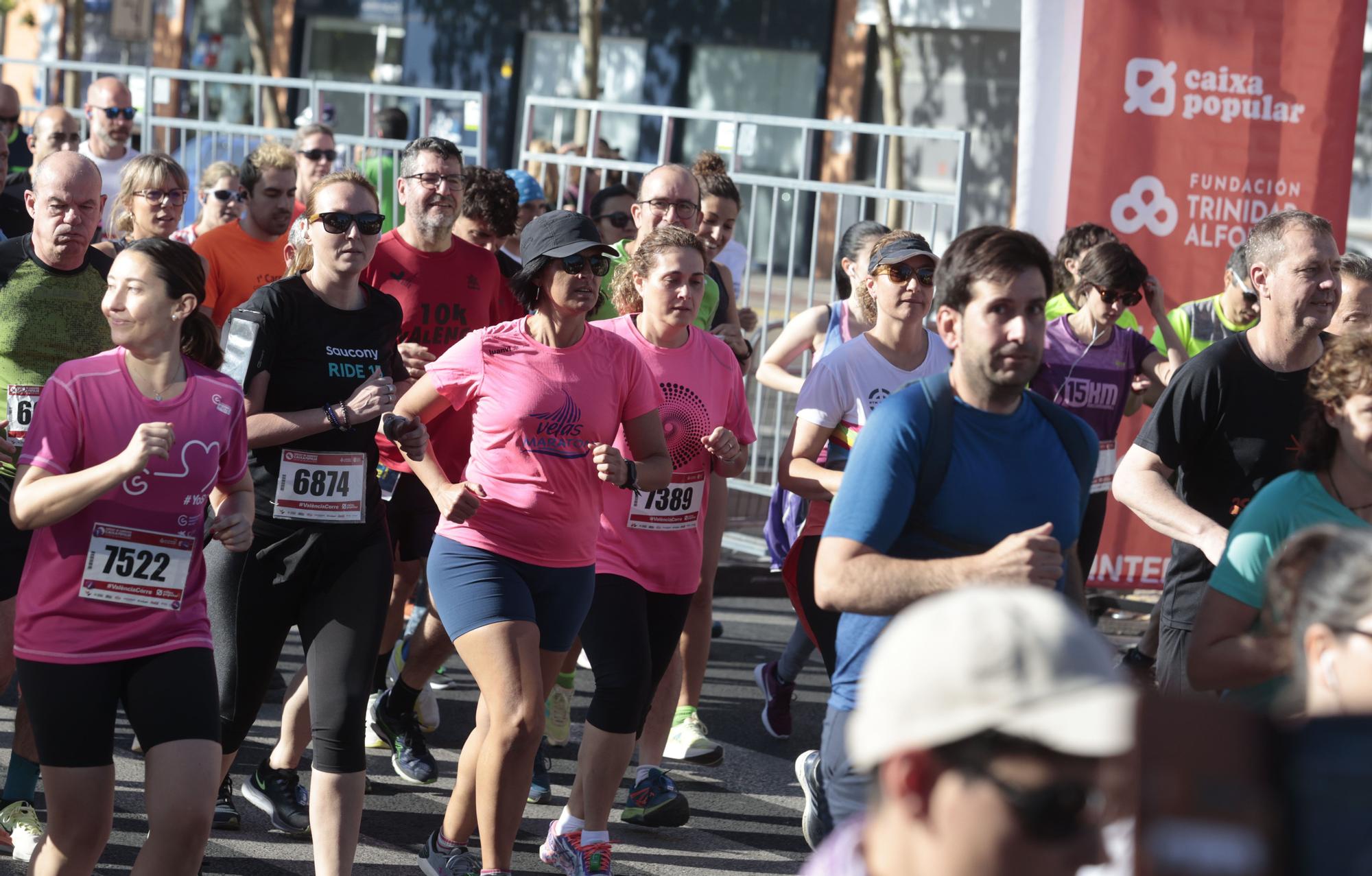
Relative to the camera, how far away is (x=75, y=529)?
3.73 meters

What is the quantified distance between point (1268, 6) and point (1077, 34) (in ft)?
3.23

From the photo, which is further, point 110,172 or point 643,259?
point 110,172

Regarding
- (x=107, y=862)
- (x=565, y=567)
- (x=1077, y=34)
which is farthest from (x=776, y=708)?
(x=1077, y=34)

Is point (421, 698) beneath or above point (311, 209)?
beneath

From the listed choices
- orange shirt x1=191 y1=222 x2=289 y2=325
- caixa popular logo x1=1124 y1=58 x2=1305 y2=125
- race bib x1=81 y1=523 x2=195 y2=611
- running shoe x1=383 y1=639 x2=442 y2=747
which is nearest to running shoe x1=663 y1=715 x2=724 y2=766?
running shoe x1=383 y1=639 x2=442 y2=747

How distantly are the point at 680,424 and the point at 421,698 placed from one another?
5.70 feet

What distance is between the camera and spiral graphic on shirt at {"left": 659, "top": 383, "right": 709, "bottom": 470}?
5289 mm

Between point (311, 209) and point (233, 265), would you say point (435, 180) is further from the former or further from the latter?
point (311, 209)

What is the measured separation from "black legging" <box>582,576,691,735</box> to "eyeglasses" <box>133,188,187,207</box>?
8.88 feet

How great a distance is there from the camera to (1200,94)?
7801mm

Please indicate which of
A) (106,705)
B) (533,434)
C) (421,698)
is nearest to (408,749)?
(421,698)

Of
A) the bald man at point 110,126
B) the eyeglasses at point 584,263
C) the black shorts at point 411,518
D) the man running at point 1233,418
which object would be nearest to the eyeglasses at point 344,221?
the eyeglasses at point 584,263

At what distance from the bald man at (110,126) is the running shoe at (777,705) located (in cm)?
471

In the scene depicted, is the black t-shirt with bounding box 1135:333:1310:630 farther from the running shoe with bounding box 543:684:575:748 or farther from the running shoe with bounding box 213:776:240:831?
the running shoe with bounding box 213:776:240:831
